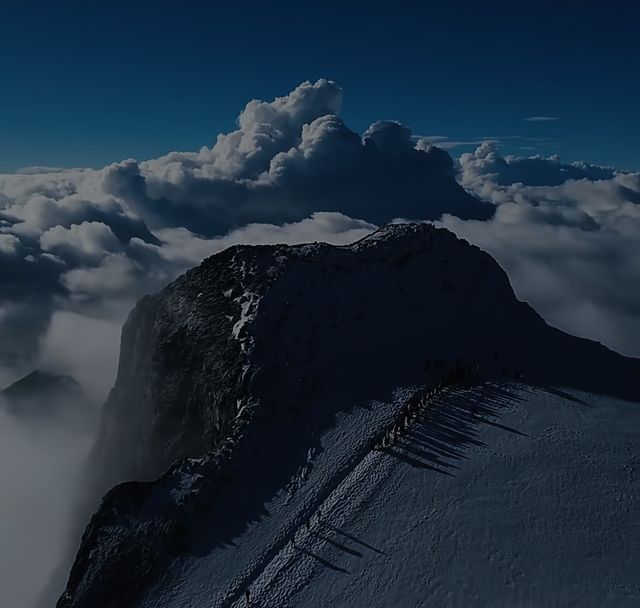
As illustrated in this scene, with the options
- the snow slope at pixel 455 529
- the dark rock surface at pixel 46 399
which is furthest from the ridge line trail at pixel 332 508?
the dark rock surface at pixel 46 399

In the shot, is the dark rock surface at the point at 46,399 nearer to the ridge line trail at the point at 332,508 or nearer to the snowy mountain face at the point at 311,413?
the snowy mountain face at the point at 311,413

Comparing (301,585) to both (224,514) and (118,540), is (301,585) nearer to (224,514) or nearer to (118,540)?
(224,514)

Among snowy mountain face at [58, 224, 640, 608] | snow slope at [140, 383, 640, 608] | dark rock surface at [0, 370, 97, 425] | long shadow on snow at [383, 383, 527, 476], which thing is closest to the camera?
snow slope at [140, 383, 640, 608]

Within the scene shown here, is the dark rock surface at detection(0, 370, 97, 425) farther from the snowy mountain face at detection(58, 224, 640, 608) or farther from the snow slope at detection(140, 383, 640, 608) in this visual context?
the snow slope at detection(140, 383, 640, 608)

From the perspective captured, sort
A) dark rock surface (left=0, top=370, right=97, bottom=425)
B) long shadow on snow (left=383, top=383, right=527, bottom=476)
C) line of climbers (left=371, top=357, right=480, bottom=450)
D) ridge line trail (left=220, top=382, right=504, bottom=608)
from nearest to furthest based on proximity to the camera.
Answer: ridge line trail (left=220, top=382, right=504, bottom=608) → long shadow on snow (left=383, top=383, right=527, bottom=476) → line of climbers (left=371, top=357, right=480, bottom=450) → dark rock surface (left=0, top=370, right=97, bottom=425)

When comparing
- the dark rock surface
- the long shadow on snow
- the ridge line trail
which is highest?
the long shadow on snow

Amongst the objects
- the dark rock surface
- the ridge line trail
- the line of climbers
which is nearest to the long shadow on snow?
the ridge line trail

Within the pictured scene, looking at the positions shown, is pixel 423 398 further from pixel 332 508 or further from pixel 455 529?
pixel 455 529

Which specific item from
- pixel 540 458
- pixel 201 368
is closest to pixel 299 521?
pixel 540 458
